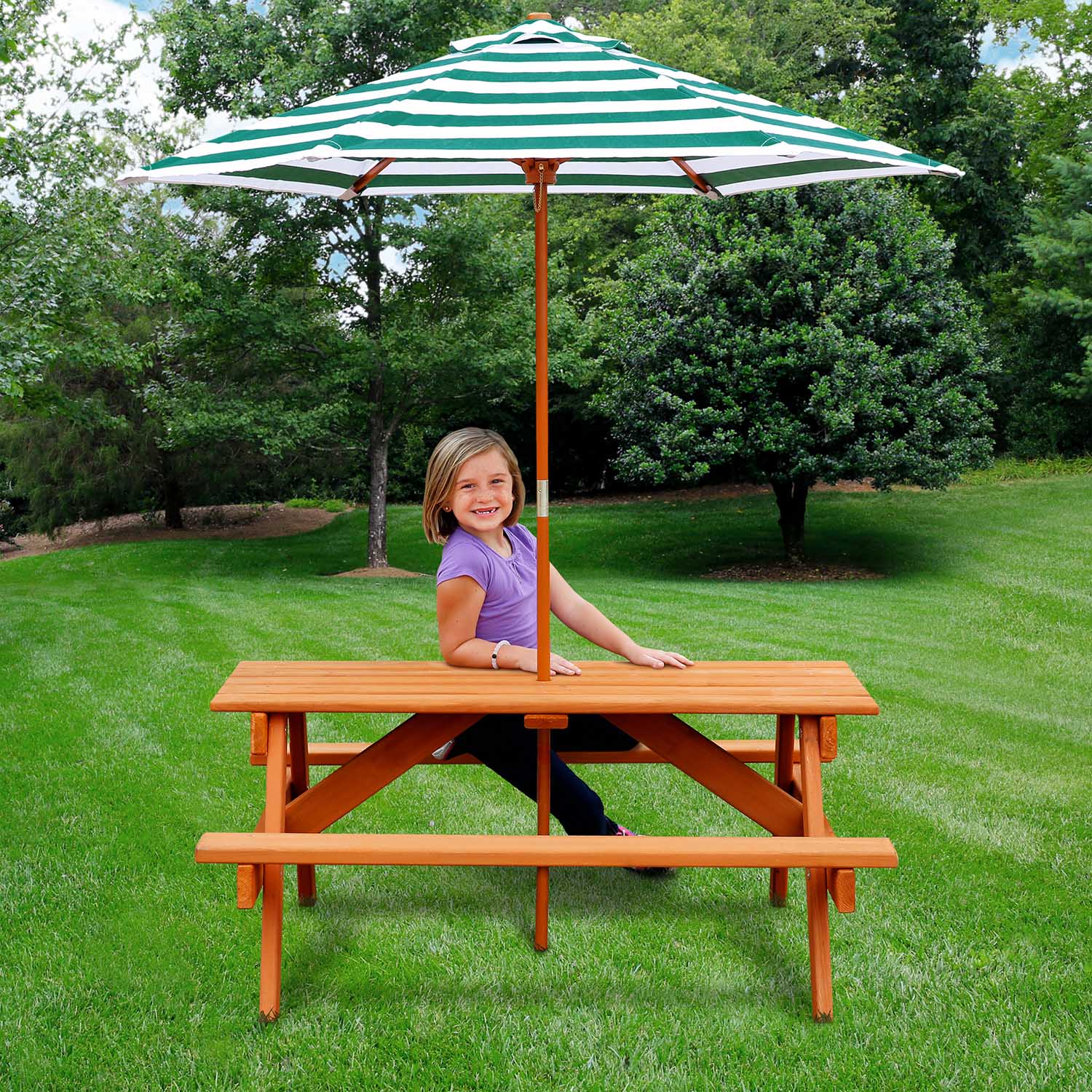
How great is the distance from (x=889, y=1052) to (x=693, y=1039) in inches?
21.0

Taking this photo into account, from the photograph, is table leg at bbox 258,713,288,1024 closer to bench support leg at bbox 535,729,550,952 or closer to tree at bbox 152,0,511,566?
bench support leg at bbox 535,729,550,952

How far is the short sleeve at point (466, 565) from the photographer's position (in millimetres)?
3783

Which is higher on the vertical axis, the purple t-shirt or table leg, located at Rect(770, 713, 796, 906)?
the purple t-shirt

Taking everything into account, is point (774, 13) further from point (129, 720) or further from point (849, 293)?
point (129, 720)

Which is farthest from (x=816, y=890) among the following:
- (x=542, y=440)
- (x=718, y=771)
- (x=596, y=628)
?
(x=542, y=440)

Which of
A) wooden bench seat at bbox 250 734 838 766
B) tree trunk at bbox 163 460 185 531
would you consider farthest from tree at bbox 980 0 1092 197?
wooden bench seat at bbox 250 734 838 766

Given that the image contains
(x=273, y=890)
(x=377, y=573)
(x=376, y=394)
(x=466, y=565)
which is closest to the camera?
(x=273, y=890)

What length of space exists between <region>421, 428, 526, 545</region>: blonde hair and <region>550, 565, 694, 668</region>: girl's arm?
348 millimetres

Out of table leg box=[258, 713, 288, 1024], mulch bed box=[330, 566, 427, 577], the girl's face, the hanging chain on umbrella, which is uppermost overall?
the hanging chain on umbrella

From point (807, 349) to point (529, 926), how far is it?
1318 cm

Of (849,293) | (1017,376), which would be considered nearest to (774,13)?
(1017,376)

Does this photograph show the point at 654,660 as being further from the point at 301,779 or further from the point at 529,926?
the point at 301,779

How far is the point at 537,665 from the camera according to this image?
3676mm

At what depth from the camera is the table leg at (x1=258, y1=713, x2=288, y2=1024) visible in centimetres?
325
